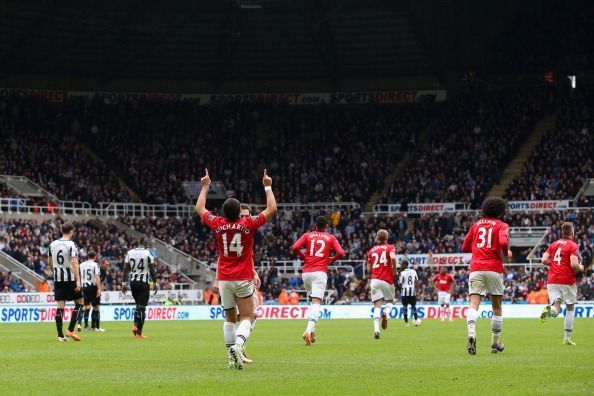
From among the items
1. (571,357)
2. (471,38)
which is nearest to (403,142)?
(471,38)

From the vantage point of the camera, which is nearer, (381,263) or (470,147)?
(381,263)

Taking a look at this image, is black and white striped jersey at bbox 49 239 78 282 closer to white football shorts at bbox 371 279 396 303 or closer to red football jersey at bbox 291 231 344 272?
red football jersey at bbox 291 231 344 272

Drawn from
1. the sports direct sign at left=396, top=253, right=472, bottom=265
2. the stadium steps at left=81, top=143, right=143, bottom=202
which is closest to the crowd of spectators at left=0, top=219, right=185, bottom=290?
the stadium steps at left=81, top=143, right=143, bottom=202

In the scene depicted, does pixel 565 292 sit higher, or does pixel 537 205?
pixel 537 205

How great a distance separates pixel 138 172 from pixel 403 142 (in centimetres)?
1657

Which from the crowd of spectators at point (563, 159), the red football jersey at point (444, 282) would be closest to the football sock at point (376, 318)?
the red football jersey at point (444, 282)

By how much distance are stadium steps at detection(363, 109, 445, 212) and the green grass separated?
133ft

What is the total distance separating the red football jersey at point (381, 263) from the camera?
25.4m

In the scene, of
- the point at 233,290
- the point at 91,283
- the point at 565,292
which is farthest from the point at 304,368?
the point at 91,283

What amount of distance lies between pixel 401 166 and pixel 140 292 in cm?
4236

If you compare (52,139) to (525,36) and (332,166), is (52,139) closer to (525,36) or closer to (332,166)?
(332,166)

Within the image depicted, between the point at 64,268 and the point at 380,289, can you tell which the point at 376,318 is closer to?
the point at 380,289

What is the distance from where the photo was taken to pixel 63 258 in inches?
937

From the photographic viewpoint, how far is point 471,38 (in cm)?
6856
